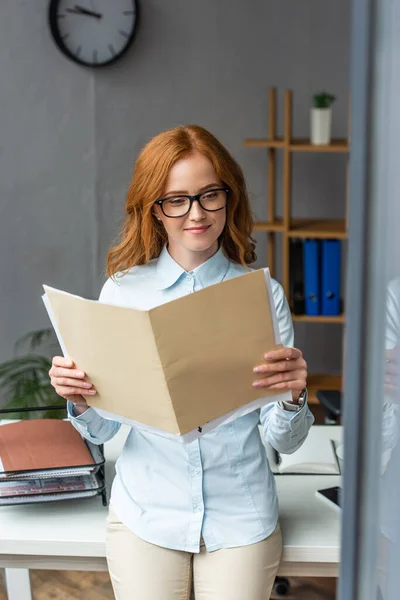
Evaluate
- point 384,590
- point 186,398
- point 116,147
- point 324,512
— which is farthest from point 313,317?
point 384,590

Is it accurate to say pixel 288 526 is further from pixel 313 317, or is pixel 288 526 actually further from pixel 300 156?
pixel 300 156

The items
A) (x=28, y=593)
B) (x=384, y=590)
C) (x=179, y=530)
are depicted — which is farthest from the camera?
(x=28, y=593)

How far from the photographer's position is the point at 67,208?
413 cm

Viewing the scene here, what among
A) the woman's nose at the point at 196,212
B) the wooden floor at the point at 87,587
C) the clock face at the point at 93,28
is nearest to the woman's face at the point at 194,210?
the woman's nose at the point at 196,212

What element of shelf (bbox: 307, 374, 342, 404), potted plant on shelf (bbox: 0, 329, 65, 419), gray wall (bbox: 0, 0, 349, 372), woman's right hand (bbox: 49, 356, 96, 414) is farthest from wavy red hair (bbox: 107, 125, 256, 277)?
gray wall (bbox: 0, 0, 349, 372)

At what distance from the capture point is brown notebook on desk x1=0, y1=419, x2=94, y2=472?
1.62 meters

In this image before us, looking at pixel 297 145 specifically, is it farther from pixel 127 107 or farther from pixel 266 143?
pixel 127 107

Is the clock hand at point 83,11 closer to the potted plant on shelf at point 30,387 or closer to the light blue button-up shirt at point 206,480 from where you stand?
the potted plant on shelf at point 30,387

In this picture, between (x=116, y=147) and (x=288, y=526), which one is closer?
(x=288, y=526)

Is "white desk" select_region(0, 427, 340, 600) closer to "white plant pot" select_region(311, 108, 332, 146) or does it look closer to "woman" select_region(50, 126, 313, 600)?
"woman" select_region(50, 126, 313, 600)

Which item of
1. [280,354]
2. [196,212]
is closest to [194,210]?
[196,212]

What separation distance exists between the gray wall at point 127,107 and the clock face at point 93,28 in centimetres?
7

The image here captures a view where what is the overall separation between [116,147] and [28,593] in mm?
2679

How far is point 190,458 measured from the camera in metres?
1.50
